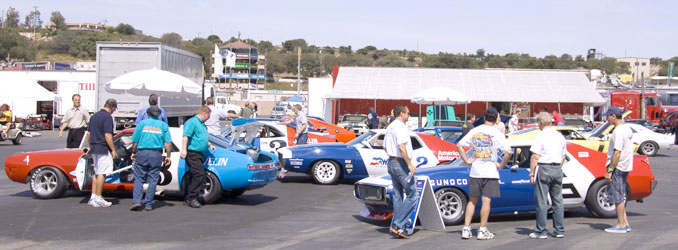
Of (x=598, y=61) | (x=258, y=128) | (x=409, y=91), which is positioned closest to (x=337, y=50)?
(x=598, y=61)

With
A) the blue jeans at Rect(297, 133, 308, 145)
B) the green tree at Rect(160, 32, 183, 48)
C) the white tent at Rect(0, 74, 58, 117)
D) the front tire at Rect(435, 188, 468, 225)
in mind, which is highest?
the green tree at Rect(160, 32, 183, 48)

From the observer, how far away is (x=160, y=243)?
287 inches

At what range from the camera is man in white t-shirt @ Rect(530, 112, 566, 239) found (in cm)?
760

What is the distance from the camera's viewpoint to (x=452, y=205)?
28.3 ft

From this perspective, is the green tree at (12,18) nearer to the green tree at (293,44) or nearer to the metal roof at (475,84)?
the green tree at (293,44)

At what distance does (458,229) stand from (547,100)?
32.4 metres

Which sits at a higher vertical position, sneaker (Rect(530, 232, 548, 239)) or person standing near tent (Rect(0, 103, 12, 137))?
person standing near tent (Rect(0, 103, 12, 137))

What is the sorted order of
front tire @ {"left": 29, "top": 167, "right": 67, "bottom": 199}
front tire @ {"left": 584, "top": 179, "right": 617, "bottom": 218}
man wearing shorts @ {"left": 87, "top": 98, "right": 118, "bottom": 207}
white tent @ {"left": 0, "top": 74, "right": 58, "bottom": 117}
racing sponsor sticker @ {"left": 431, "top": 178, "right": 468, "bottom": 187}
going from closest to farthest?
1. racing sponsor sticker @ {"left": 431, "top": 178, "right": 468, "bottom": 187}
2. front tire @ {"left": 584, "top": 179, "right": 617, "bottom": 218}
3. man wearing shorts @ {"left": 87, "top": 98, "right": 118, "bottom": 207}
4. front tire @ {"left": 29, "top": 167, "right": 67, "bottom": 199}
5. white tent @ {"left": 0, "top": 74, "right": 58, "bottom": 117}

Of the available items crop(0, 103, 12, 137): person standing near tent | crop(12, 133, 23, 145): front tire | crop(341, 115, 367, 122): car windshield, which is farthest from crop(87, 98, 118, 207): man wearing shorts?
crop(341, 115, 367, 122): car windshield

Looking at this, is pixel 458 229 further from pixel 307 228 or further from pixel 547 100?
pixel 547 100

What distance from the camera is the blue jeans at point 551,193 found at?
7609 mm

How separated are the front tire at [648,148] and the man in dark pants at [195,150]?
18.2 metres

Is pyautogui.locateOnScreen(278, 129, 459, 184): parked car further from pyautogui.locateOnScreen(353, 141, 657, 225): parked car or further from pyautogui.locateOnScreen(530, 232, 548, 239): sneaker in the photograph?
pyautogui.locateOnScreen(530, 232, 548, 239): sneaker

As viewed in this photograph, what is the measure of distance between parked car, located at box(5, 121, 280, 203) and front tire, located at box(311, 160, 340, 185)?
2770 millimetres
